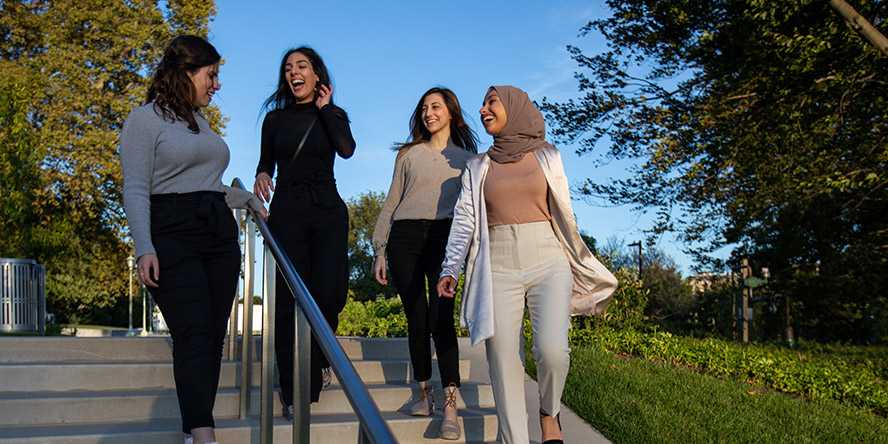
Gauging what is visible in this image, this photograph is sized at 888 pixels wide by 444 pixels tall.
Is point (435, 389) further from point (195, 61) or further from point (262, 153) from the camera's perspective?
point (195, 61)

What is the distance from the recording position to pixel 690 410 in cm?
608

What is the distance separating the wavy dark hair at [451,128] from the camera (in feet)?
15.7

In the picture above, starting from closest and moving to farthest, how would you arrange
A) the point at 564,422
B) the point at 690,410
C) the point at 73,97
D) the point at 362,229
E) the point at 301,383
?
the point at 301,383 → the point at 564,422 → the point at 690,410 → the point at 73,97 → the point at 362,229

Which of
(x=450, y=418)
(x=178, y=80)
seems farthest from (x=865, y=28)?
(x=178, y=80)

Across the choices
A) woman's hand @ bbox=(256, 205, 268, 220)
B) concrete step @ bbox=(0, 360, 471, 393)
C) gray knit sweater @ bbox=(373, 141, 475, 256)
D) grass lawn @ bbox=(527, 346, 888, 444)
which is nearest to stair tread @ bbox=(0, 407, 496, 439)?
concrete step @ bbox=(0, 360, 471, 393)

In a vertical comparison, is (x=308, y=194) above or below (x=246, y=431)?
above

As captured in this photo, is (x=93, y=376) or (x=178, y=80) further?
(x=93, y=376)

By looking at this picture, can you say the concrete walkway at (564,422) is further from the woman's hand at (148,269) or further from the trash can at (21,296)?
the trash can at (21,296)

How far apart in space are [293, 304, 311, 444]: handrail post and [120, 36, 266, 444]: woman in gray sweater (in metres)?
0.52

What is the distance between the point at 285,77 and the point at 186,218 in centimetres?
142

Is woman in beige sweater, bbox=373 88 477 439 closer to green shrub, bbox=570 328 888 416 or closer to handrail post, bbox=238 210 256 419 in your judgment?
handrail post, bbox=238 210 256 419

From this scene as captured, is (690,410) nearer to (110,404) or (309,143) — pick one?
(309,143)

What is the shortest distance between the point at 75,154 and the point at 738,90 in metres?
15.6

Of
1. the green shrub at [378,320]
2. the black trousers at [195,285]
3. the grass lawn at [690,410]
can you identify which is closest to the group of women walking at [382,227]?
the black trousers at [195,285]
